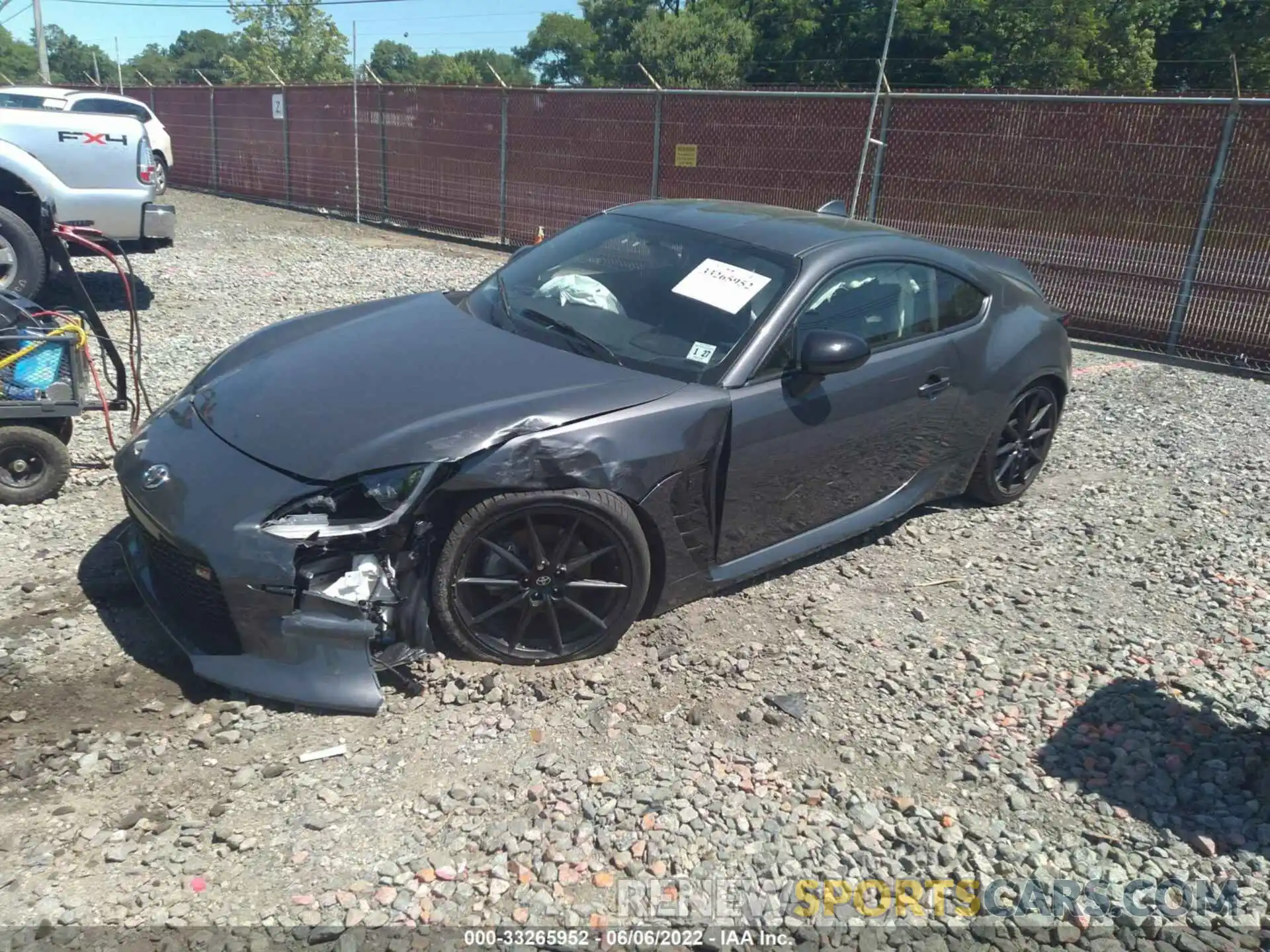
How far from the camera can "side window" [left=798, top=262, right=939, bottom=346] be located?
385cm

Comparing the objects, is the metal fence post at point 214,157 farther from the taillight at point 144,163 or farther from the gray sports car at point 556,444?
the gray sports car at point 556,444

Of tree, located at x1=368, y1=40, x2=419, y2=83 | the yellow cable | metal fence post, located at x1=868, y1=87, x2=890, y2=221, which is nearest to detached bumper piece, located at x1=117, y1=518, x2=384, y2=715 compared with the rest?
the yellow cable

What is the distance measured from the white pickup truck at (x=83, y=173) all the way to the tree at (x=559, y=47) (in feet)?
194

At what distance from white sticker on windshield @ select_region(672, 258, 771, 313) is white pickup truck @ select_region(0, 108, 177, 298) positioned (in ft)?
19.2

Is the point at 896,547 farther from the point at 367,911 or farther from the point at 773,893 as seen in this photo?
the point at 367,911

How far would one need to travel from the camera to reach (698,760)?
2.98 meters

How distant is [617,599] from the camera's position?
3.37m

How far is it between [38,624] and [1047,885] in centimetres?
338

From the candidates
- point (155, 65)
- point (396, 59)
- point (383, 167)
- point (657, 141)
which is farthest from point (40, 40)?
point (396, 59)

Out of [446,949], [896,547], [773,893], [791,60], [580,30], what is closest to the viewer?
[446,949]

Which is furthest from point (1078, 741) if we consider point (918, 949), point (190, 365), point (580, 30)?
point (580, 30)

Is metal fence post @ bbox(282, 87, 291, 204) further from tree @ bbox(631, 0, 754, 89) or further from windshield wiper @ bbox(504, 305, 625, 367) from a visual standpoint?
tree @ bbox(631, 0, 754, 89)

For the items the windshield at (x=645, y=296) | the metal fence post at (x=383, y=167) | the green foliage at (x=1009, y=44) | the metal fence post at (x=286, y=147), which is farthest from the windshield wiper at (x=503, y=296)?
the green foliage at (x=1009, y=44)

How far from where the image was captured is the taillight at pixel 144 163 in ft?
26.3
